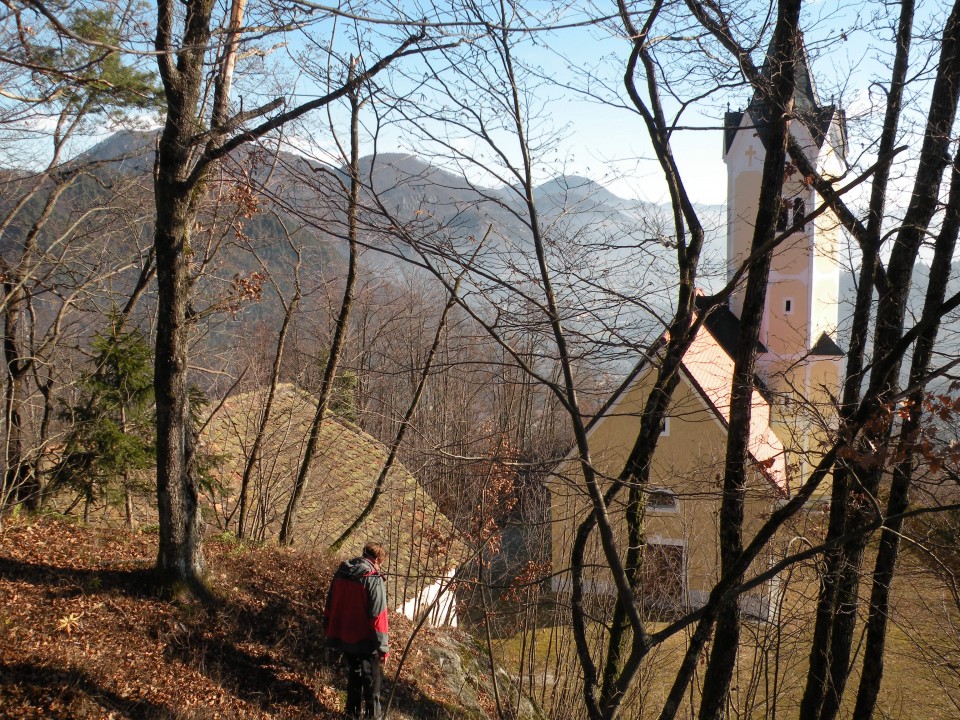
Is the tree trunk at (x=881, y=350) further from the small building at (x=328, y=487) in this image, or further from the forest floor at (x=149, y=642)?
the small building at (x=328, y=487)

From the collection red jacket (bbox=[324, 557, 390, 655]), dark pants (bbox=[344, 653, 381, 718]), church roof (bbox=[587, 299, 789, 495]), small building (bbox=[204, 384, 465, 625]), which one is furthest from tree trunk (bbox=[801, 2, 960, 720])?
small building (bbox=[204, 384, 465, 625])

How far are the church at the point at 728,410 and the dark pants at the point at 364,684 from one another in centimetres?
236

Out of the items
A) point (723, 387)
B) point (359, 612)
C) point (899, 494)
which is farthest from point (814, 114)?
point (359, 612)

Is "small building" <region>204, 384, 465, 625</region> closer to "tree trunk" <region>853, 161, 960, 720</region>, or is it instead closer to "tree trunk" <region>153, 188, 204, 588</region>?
"tree trunk" <region>153, 188, 204, 588</region>

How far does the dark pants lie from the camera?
7.02 meters

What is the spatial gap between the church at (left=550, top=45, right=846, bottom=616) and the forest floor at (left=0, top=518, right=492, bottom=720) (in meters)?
3.01

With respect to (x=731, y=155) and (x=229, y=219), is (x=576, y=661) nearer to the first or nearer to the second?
(x=229, y=219)

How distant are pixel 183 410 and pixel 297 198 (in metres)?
3.64

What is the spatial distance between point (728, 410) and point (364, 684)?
4.88 meters

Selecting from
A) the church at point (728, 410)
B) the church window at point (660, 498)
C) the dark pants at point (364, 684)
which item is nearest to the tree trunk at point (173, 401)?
the dark pants at point (364, 684)

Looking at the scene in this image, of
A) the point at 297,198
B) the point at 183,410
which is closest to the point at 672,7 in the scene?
the point at 297,198

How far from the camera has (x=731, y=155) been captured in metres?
30.3

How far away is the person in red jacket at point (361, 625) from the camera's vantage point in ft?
22.8

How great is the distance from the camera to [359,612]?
22.9 feet
